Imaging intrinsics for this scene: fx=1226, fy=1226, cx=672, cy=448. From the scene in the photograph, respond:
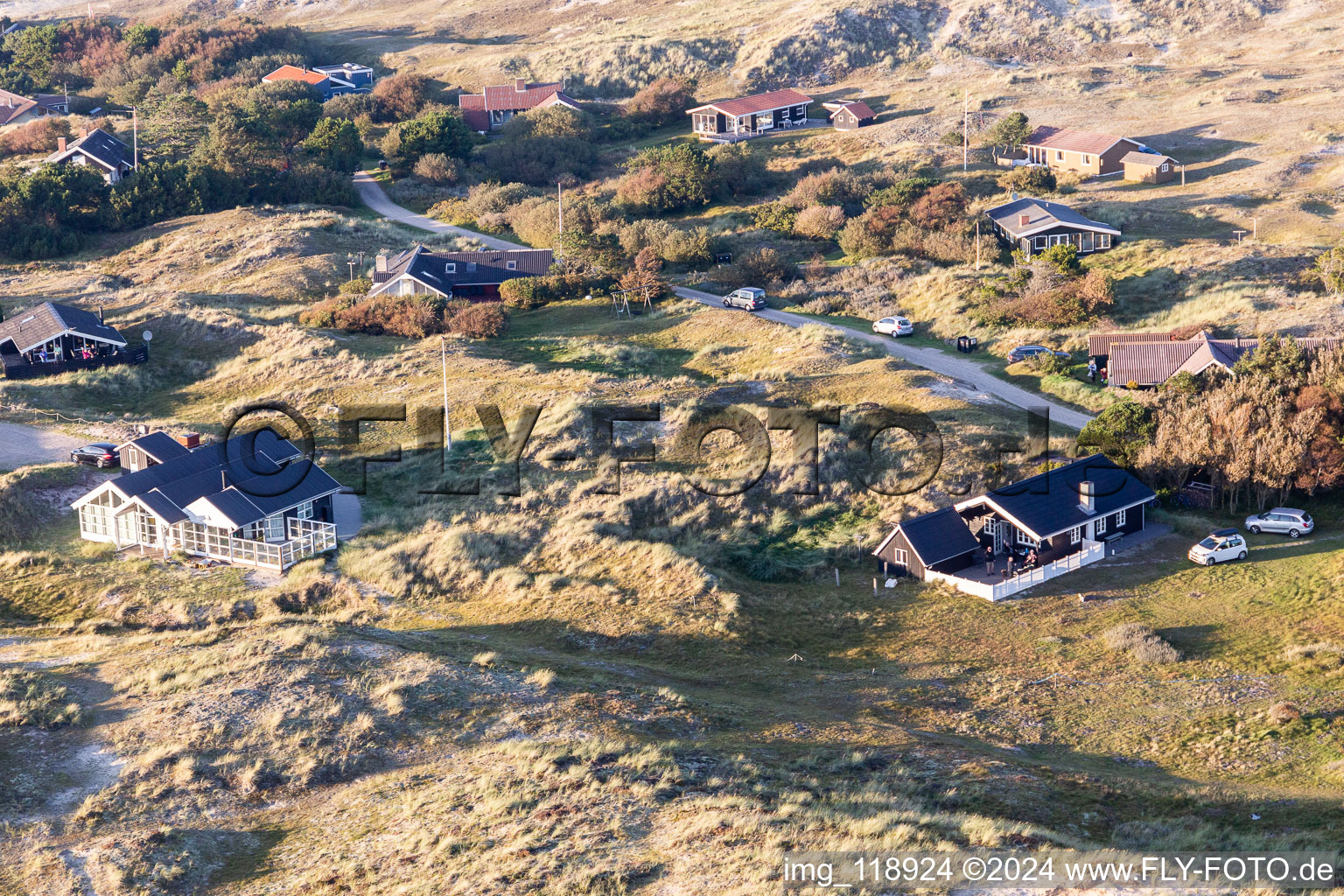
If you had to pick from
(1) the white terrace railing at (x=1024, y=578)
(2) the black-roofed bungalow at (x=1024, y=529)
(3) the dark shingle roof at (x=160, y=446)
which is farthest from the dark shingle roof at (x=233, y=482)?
(1) the white terrace railing at (x=1024, y=578)

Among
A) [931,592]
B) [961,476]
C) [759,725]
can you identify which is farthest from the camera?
[961,476]

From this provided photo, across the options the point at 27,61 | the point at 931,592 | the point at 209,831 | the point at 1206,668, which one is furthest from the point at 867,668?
the point at 27,61

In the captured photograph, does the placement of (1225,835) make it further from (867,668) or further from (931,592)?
(931,592)

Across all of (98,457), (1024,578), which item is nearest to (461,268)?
(98,457)

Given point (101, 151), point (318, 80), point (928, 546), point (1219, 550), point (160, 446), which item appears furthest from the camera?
point (318, 80)

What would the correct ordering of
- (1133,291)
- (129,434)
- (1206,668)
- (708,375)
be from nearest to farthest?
(1206,668) → (129,434) → (708,375) → (1133,291)

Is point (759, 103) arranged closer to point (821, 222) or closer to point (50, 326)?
point (821, 222)

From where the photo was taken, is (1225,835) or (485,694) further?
(485,694)
